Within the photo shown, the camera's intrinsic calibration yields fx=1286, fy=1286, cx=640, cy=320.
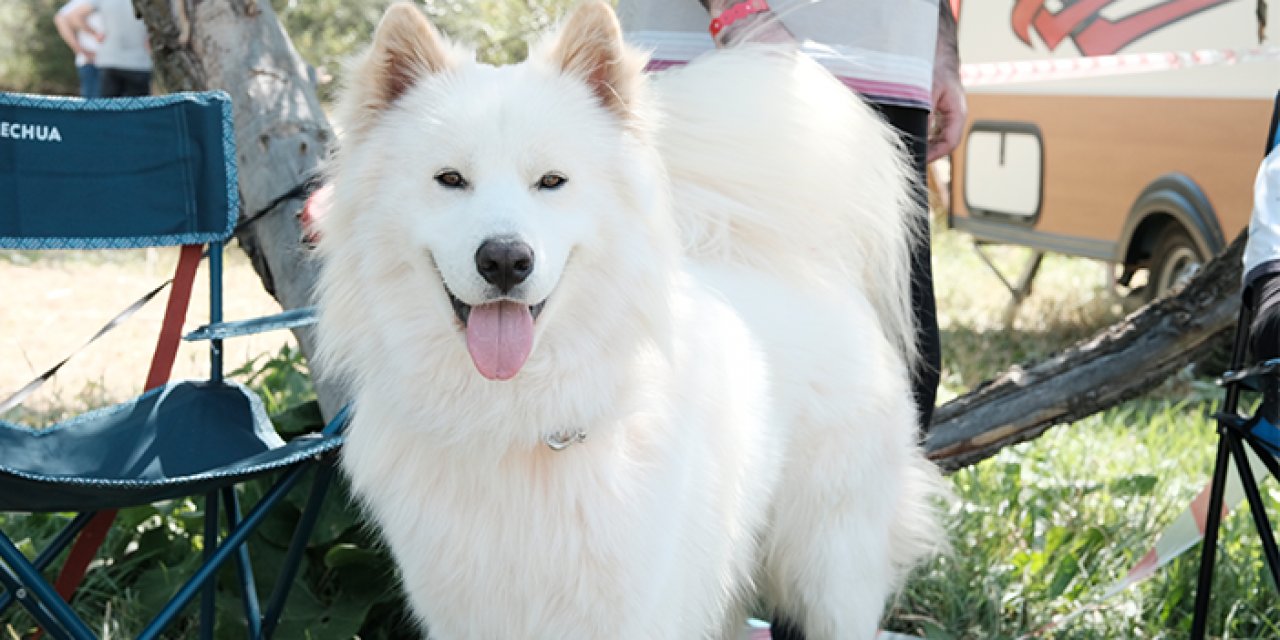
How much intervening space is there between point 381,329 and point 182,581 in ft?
4.57

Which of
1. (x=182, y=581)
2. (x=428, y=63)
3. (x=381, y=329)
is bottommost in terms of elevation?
(x=182, y=581)

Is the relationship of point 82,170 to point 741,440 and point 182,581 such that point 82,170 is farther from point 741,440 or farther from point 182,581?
point 741,440

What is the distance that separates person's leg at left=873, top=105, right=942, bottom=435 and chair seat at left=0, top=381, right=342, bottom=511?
1393 mm

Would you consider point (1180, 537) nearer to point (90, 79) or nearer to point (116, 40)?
point (116, 40)

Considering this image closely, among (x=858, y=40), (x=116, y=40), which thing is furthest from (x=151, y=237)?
(x=116, y=40)

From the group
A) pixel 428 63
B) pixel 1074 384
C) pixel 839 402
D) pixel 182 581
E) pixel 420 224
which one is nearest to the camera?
pixel 420 224

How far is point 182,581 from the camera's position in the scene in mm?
3244

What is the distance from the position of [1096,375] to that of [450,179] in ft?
7.80

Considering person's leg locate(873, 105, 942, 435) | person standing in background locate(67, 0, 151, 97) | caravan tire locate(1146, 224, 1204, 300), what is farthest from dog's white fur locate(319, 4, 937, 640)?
person standing in background locate(67, 0, 151, 97)

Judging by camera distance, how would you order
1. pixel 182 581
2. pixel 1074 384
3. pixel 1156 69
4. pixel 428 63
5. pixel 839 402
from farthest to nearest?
pixel 1156 69 → pixel 1074 384 → pixel 182 581 → pixel 839 402 → pixel 428 63

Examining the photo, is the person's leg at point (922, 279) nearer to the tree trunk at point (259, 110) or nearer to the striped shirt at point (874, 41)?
the striped shirt at point (874, 41)

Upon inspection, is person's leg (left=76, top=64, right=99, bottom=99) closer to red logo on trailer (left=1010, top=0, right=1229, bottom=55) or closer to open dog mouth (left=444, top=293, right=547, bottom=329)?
red logo on trailer (left=1010, top=0, right=1229, bottom=55)

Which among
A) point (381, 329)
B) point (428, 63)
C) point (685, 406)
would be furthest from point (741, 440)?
point (428, 63)

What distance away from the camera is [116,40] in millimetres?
9422
